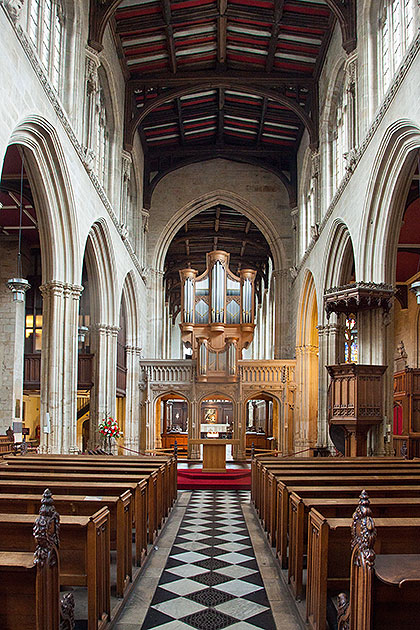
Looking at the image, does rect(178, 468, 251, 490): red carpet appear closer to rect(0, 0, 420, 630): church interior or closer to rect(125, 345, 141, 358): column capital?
rect(0, 0, 420, 630): church interior

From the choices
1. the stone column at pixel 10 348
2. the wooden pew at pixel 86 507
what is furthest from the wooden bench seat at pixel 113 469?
the stone column at pixel 10 348

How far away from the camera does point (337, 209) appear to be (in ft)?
47.7

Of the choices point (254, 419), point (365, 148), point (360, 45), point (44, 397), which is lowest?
point (254, 419)

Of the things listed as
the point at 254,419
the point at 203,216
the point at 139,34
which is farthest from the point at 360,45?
the point at 254,419

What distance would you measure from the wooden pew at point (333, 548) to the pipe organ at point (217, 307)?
703 inches

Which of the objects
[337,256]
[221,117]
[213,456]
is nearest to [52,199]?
[213,456]

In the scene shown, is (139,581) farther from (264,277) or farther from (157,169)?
(264,277)

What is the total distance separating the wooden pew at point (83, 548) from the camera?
3.72m

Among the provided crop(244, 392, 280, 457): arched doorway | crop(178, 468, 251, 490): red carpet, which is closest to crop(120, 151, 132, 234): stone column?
crop(178, 468, 251, 490): red carpet

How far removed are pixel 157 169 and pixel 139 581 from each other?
20.0m

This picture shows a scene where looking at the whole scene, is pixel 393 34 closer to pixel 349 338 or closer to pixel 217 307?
pixel 349 338

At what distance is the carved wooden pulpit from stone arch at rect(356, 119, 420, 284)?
6.02ft

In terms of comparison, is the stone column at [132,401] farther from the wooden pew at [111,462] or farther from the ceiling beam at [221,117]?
the wooden pew at [111,462]

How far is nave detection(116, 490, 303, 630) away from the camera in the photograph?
14.3ft
